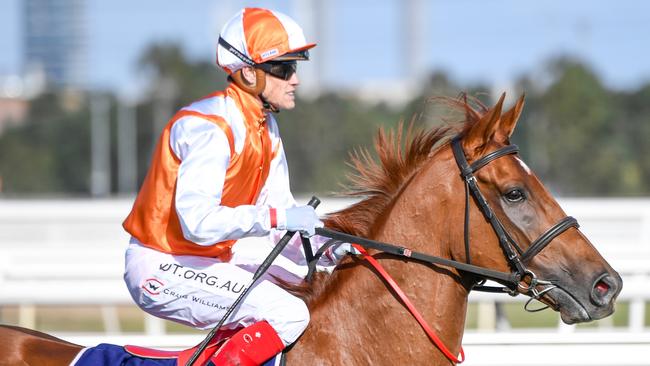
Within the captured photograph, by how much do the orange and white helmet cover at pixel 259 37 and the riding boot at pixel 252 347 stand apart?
101 cm

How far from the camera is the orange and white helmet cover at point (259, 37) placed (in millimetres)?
3631

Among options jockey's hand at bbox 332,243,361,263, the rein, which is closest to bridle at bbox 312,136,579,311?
the rein

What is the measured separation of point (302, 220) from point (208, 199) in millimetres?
354

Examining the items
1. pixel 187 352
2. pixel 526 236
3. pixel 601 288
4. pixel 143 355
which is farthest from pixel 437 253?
pixel 143 355

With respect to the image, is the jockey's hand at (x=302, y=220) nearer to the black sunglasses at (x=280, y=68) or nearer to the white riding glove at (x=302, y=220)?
the white riding glove at (x=302, y=220)

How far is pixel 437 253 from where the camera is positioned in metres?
3.57

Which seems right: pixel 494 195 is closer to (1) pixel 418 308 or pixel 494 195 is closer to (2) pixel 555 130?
(1) pixel 418 308

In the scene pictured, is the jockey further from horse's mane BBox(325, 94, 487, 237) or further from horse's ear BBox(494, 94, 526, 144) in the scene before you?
horse's ear BBox(494, 94, 526, 144)

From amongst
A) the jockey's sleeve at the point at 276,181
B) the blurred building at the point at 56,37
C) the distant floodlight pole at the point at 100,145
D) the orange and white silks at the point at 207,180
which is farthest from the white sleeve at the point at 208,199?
the blurred building at the point at 56,37

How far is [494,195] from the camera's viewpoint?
3.47 m

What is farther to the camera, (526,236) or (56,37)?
(56,37)

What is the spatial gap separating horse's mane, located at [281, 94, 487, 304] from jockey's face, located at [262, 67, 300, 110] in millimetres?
374

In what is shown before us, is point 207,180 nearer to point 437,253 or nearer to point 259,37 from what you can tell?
point 259,37

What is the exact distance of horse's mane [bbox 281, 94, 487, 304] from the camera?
12.2ft
